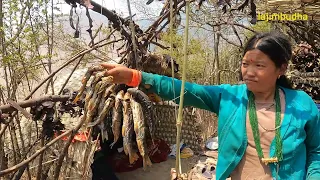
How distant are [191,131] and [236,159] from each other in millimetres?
2027

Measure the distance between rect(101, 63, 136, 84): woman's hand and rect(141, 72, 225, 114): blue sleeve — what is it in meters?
0.06

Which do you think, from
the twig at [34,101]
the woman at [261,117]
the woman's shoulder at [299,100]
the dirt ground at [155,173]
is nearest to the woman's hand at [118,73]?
the woman at [261,117]

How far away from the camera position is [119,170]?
3125 mm

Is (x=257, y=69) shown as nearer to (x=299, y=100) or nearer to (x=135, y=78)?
(x=299, y=100)

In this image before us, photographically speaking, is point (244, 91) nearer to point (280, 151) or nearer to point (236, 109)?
point (236, 109)

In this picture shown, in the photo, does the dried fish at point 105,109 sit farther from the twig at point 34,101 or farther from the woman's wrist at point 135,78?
the twig at point 34,101

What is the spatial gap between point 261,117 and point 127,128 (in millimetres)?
505

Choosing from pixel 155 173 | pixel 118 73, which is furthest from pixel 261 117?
pixel 155 173

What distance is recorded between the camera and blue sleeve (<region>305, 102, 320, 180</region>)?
4.94ft

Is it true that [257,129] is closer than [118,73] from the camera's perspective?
No

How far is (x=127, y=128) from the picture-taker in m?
1.43

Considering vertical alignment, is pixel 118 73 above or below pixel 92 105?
above
